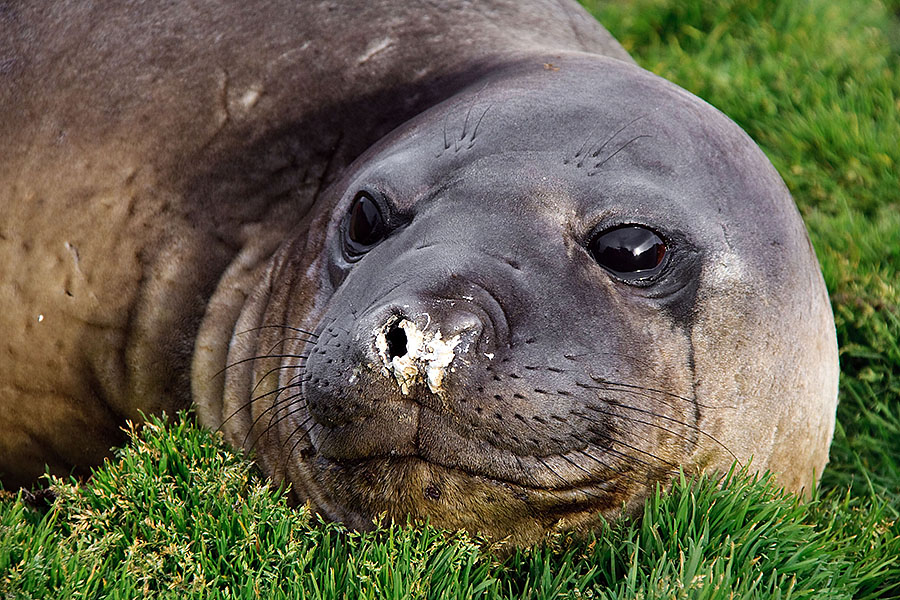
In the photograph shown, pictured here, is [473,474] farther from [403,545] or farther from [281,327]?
[281,327]

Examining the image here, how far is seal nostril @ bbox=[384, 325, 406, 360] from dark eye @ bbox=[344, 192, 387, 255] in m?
0.62

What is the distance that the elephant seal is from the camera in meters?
2.85

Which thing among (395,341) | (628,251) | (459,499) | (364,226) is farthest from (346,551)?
(628,251)

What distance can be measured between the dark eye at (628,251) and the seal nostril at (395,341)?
0.63 metres

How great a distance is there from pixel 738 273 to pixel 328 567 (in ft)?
4.34

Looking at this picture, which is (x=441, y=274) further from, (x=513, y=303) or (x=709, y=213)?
(x=709, y=213)

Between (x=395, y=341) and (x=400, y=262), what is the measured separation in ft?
1.12

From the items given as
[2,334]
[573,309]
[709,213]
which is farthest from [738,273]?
[2,334]

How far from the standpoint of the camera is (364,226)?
335cm

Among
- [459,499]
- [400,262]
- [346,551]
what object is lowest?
[346,551]

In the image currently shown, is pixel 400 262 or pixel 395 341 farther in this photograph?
pixel 400 262

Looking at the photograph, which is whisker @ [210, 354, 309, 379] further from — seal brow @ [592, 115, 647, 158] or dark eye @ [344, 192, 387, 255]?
seal brow @ [592, 115, 647, 158]

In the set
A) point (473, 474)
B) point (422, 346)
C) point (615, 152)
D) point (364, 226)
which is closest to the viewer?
point (422, 346)

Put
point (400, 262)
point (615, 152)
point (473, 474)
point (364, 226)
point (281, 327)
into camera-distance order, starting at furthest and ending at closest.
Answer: point (281, 327) → point (364, 226) → point (615, 152) → point (400, 262) → point (473, 474)
